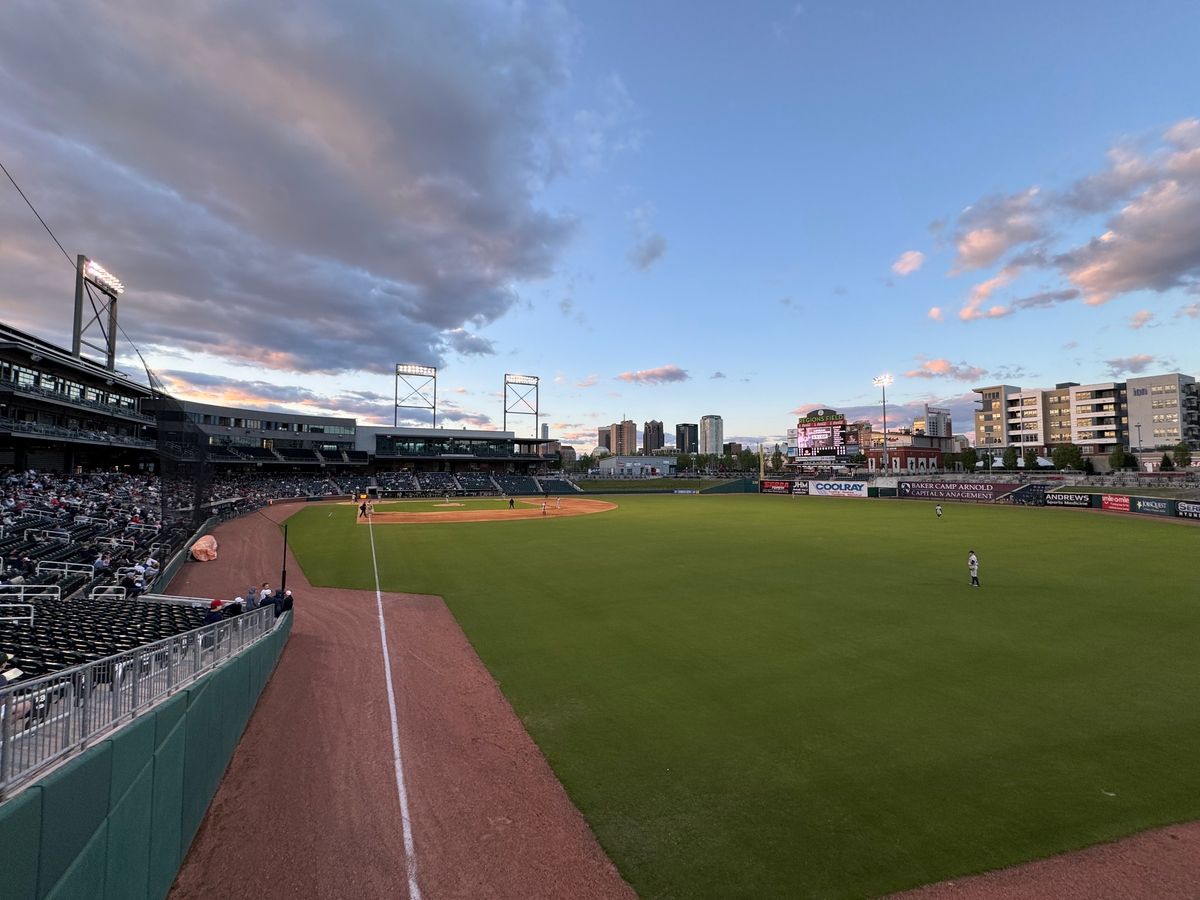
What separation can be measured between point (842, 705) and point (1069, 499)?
63.0m

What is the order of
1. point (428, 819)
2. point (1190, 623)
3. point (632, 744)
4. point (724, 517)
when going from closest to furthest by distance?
point (428, 819), point (632, 744), point (1190, 623), point (724, 517)

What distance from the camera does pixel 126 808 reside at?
5.09 m

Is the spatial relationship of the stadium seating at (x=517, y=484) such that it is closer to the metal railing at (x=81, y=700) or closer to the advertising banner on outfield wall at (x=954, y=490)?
the advertising banner on outfield wall at (x=954, y=490)

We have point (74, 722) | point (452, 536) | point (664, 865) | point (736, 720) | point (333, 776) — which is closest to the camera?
point (74, 722)

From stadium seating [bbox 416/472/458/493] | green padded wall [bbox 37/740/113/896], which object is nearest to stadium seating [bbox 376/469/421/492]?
stadium seating [bbox 416/472/458/493]

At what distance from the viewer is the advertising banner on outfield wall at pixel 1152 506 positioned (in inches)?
1847

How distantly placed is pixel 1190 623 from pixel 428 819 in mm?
20702

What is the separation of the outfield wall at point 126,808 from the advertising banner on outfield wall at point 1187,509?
64.3 meters

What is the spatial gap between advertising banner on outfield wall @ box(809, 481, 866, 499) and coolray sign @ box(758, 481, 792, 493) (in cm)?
429

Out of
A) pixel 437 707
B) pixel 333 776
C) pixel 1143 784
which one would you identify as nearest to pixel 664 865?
pixel 333 776

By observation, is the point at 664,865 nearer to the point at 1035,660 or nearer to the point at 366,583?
the point at 1035,660

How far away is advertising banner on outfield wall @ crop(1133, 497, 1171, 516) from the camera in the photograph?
154ft

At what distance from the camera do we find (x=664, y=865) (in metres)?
6.68

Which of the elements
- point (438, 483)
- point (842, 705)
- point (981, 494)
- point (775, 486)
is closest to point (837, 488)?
point (775, 486)
